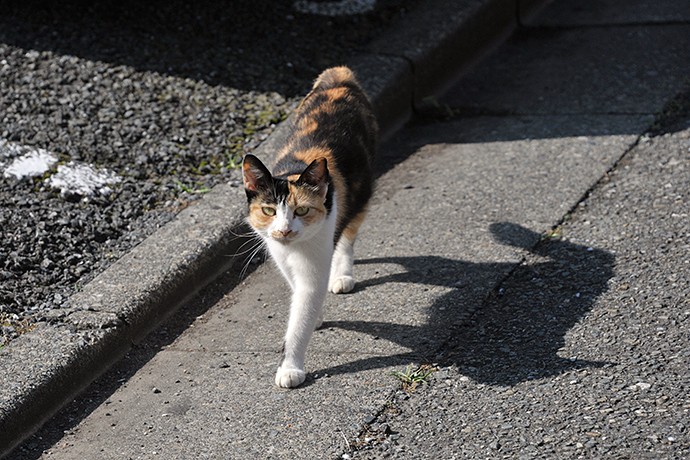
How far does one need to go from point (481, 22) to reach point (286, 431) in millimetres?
4335

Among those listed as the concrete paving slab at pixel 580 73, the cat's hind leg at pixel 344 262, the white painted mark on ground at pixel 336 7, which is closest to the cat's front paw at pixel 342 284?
the cat's hind leg at pixel 344 262

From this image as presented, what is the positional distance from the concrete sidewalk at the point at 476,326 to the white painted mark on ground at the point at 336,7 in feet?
4.17

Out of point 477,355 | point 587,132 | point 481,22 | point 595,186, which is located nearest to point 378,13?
point 481,22

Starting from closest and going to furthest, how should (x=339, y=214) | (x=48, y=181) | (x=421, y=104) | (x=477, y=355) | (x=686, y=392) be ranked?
(x=686, y=392) → (x=477, y=355) → (x=339, y=214) → (x=48, y=181) → (x=421, y=104)

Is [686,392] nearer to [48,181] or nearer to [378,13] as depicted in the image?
[48,181]

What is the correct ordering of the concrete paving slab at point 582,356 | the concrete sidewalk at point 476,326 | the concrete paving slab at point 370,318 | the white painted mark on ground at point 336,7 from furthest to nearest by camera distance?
1. the white painted mark on ground at point 336,7
2. the concrete paving slab at point 370,318
3. the concrete sidewalk at point 476,326
4. the concrete paving slab at point 582,356

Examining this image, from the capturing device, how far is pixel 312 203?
3.86 meters

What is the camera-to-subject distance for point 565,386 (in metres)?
3.68

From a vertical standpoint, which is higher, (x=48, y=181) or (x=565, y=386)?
(x=48, y=181)

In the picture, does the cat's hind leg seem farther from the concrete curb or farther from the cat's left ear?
the cat's left ear

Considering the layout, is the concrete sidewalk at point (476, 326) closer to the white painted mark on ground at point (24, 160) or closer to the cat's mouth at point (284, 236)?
the cat's mouth at point (284, 236)

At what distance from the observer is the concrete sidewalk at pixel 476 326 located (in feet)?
11.6

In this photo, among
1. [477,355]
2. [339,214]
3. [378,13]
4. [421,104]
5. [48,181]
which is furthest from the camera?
[378,13]

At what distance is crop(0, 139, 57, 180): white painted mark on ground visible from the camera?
16.7ft
